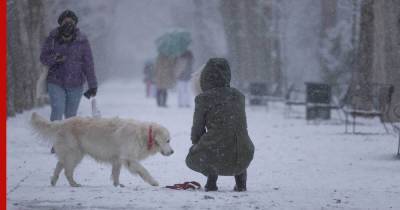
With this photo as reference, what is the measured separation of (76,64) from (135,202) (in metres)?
4.86

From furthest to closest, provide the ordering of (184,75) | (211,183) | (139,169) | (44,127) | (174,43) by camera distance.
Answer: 1. (174,43)
2. (184,75)
3. (44,127)
4. (139,169)
5. (211,183)

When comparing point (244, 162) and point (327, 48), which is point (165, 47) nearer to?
point (327, 48)

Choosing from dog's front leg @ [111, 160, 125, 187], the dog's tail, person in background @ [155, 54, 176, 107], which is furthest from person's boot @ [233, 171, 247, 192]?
person in background @ [155, 54, 176, 107]

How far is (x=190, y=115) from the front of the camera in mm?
23672

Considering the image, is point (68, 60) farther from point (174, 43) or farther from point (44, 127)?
point (174, 43)

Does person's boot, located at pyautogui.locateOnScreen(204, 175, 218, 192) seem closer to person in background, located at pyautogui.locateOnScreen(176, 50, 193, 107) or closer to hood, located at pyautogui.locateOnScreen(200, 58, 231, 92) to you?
hood, located at pyautogui.locateOnScreen(200, 58, 231, 92)

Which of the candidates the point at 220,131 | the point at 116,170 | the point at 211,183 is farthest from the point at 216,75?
the point at 116,170

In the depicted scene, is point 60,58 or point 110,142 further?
point 60,58

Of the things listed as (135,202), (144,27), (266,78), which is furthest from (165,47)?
(144,27)

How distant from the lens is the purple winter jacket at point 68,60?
1146cm

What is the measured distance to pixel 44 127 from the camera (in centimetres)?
942

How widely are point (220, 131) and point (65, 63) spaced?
3.96 meters

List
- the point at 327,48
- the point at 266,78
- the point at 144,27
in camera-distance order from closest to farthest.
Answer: the point at 327,48 < the point at 266,78 < the point at 144,27

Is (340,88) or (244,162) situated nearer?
(244,162)
